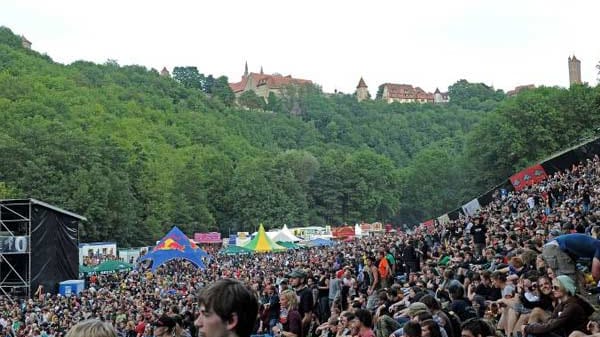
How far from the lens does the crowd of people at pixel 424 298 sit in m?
6.16

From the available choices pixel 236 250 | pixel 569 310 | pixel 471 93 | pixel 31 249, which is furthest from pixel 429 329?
pixel 471 93

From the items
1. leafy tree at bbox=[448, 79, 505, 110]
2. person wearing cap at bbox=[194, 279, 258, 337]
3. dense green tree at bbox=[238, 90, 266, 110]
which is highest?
leafy tree at bbox=[448, 79, 505, 110]

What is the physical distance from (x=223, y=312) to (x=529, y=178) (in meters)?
32.5

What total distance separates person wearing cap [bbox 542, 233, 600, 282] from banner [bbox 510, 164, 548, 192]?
27325mm

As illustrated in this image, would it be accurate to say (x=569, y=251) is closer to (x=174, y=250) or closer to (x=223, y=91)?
(x=174, y=250)

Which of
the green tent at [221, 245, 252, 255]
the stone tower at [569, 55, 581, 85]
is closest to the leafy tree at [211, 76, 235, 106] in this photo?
the stone tower at [569, 55, 581, 85]

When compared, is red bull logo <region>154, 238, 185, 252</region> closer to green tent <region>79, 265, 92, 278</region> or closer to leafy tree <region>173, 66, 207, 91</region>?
green tent <region>79, 265, 92, 278</region>

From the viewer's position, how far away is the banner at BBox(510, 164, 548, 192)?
3291cm

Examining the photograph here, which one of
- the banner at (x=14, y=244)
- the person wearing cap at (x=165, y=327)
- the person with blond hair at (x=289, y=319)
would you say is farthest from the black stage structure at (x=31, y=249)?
the person wearing cap at (x=165, y=327)

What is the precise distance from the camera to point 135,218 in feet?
222

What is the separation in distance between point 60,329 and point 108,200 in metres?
44.3

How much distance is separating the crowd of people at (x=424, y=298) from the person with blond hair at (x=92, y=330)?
7cm

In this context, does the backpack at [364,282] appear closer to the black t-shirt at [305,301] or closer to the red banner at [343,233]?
the black t-shirt at [305,301]

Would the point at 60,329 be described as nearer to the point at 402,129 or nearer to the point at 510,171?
the point at 510,171
